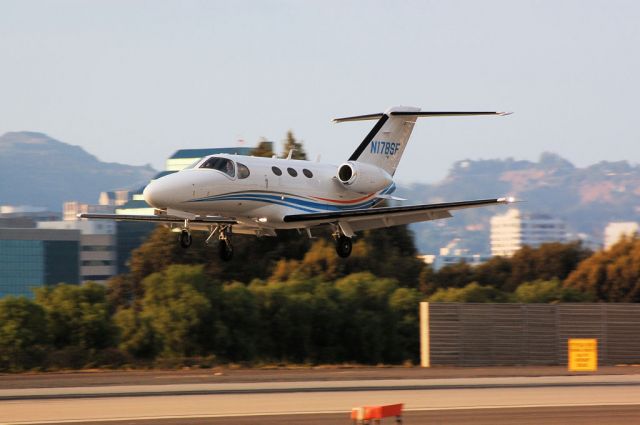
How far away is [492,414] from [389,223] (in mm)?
10012

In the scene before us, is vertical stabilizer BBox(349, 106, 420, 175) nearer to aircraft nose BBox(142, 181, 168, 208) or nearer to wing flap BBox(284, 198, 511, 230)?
wing flap BBox(284, 198, 511, 230)

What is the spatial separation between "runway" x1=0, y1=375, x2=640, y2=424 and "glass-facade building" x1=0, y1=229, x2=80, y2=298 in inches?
4705

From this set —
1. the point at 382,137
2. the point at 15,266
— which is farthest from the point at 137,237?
the point at 382,137

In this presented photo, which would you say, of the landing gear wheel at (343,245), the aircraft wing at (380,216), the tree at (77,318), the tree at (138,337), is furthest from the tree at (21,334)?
the aircraft wing at (380,216)

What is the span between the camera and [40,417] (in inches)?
798

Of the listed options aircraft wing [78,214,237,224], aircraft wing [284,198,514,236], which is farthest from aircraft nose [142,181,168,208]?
aircraft wing [284,198,514,236]

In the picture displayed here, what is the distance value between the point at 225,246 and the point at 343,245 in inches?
145

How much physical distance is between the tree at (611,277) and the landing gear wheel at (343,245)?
2797cm

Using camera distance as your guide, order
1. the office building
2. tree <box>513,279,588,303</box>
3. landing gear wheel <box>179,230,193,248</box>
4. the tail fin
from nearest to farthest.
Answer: landing gear wheel <box>179,230,193,248</box>
the tail fin
tree <box>513,279,588,303</box>
the office building

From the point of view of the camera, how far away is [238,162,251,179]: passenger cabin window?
27577mm

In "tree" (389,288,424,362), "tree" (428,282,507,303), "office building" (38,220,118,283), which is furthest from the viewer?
"office building" (38,220,118,283)

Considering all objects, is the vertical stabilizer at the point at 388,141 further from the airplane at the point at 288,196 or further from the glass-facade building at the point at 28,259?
the glass-facade building at the point at 28,259

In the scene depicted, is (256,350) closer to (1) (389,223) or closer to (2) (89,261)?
(1) (389,223)

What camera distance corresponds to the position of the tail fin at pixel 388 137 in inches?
1283
